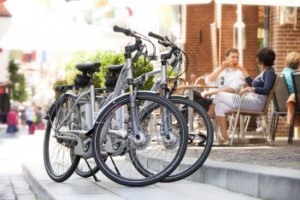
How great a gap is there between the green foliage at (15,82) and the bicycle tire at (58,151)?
70.8m

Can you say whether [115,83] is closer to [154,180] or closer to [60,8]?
[154,180]

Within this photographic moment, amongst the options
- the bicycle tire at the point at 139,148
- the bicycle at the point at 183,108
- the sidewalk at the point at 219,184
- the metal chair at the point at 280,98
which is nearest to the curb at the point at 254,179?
the sidewalk at the point at 219,184

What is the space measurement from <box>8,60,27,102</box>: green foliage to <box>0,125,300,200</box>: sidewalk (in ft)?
234

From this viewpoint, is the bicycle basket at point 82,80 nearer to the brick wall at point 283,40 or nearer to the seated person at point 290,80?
the seated person at point 290,80

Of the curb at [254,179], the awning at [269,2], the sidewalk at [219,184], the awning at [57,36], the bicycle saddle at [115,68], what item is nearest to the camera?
the curb at [254,179]

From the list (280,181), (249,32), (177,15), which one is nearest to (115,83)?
(280,181)

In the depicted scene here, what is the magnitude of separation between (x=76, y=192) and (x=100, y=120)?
1.95 ft

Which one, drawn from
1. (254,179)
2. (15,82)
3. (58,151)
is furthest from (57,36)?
(15,82)

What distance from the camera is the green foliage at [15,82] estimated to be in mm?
79938

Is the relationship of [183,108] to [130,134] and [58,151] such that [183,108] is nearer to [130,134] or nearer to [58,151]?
[130,134]

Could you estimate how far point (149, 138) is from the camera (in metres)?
6.96

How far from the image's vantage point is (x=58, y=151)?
8.18 metres

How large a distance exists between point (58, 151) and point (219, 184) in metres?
1.82

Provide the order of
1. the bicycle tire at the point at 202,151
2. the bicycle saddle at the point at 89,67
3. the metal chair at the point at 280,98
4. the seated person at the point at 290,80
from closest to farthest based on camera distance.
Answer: the bicycle tire at the point at 202,151 < the bicycle saddle at the point at 89,67 < the seated person at the point at 290,80 < the metal chair at the point at 280,98
